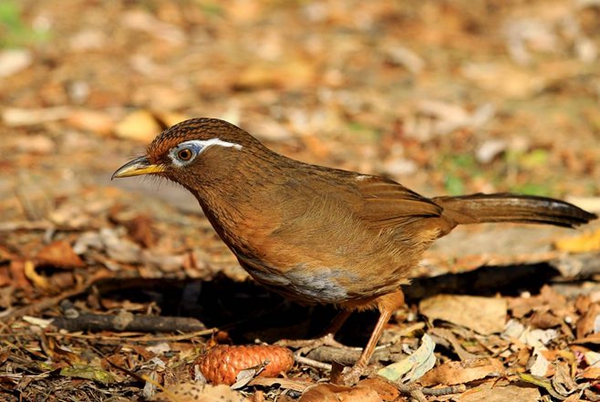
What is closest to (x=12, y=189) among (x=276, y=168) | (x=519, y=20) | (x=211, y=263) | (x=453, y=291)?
(x=211, y=263)

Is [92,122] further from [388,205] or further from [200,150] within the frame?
[388,205]

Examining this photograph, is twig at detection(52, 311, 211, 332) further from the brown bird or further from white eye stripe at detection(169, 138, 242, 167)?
white eye stripe at detection(169, 138, 242, 167)

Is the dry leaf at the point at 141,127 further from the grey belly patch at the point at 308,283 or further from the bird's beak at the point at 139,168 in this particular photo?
the grey belly patch at the point at 308,283

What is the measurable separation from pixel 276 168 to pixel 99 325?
143cm

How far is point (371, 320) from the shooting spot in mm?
5492

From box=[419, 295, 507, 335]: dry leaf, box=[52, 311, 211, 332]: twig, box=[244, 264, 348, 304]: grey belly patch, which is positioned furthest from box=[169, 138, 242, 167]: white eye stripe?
box=[419, 295, 507, 335]: dry leaf

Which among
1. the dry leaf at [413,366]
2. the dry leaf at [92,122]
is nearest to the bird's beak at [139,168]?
the dry leaf at [413,366]

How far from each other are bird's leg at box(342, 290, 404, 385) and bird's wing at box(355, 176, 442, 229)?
0.43m

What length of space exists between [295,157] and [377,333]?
3221 millimetres

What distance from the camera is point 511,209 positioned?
5320 mm

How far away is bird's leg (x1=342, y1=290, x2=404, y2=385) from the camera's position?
4.57 m

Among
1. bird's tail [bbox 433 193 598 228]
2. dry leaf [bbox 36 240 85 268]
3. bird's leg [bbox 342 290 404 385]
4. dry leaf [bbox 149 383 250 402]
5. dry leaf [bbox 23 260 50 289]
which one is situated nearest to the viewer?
dry leaf [bbox 149 383 250 402]

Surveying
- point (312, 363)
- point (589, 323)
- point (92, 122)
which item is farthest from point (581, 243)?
point (92, 122)

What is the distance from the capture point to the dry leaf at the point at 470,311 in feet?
16.8
